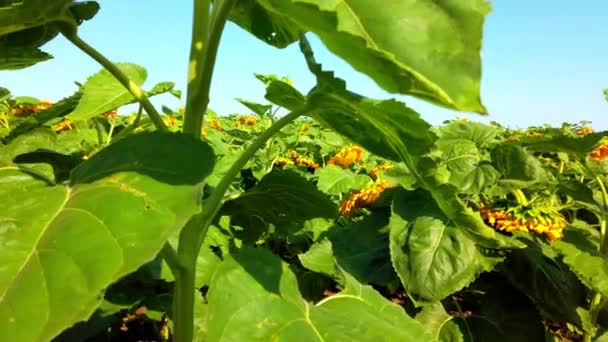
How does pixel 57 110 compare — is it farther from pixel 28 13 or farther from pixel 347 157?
pixel 347 157

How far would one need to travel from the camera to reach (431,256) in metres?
1.81

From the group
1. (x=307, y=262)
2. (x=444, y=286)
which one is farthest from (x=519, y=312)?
(x=307, y=262)

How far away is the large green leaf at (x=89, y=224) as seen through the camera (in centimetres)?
54

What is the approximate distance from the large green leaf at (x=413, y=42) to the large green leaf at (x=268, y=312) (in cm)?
47

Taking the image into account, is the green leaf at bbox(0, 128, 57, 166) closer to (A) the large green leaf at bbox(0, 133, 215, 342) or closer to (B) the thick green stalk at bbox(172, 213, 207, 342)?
(B) the thick green stalk at bbox(172, 213, 207, 342)

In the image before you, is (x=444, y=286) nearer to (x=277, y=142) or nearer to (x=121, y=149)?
(x=121, y=149)

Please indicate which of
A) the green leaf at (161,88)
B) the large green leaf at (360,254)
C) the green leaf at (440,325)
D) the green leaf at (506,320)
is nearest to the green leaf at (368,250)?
the large green leaf at (360,254)

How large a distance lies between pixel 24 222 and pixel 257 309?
13.8 inches

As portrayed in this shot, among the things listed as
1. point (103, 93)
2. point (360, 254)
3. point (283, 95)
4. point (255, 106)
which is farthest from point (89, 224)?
point (255, 106)

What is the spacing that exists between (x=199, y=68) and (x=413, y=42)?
469mm

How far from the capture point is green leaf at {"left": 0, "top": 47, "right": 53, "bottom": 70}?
2.84ft

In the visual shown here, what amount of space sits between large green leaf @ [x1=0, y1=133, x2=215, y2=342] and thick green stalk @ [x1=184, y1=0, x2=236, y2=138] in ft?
0.46

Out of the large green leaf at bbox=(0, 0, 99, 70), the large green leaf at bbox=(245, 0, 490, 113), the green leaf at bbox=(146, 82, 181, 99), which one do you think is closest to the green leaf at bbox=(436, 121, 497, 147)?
the green leaf at bbox=(146, 82, 181, 99)

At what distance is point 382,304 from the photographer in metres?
1.17
